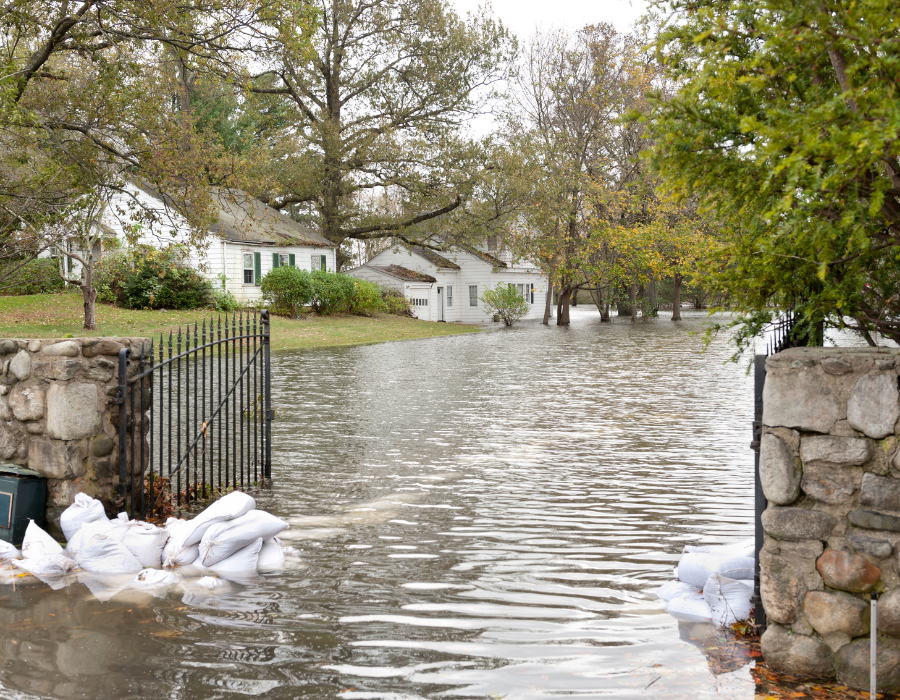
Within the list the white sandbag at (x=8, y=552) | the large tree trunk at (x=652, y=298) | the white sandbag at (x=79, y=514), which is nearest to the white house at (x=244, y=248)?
the large tree trunk at (x=652, y=298)

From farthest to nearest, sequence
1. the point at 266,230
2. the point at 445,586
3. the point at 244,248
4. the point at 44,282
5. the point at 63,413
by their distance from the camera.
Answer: the point at 244,248, the point at 266,230, the point at 44,282, the point at 63,413, the point at 445,586

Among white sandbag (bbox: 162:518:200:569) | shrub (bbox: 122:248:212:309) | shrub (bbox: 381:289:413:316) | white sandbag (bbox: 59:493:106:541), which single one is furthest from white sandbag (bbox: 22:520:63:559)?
shrub (bbox: 381:289:413:316)

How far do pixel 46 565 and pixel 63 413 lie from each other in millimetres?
1179

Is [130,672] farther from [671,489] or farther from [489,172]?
[489,172]

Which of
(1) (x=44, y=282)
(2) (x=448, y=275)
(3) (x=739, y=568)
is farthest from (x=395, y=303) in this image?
(3) (x=739, y=568)

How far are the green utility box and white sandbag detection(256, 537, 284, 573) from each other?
1.84 meters

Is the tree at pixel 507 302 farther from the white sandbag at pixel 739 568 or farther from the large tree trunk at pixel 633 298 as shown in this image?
the white sandbag at pixel 739 568

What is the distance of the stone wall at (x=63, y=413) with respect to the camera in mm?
6590

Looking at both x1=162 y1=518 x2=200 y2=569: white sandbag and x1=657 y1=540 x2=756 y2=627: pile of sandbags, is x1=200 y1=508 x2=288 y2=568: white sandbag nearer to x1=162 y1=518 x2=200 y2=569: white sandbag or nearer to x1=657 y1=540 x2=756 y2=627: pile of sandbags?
x1=162 y1=518 x2=200 y2=569: white sandbag

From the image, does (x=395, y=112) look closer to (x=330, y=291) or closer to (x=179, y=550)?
(x=330, y=291)

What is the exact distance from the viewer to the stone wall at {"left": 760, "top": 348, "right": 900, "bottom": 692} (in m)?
4.12

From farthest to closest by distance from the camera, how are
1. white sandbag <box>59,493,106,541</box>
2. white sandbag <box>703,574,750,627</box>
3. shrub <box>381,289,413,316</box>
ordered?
shrub <box>381,289,413,316</box>, white sandbag <box>59,493,106,541</box>, white sandbag <box>703,574,750,627</box>

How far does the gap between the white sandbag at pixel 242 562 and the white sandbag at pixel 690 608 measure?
282 cm

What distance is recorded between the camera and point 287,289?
1448 inches
